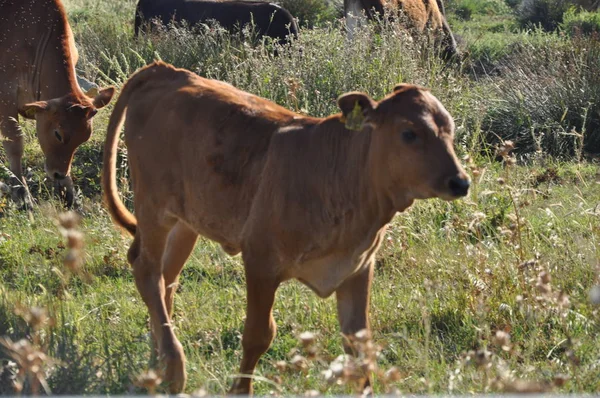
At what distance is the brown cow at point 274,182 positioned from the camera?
15.2 feet

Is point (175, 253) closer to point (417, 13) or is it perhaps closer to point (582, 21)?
point (417, 13)

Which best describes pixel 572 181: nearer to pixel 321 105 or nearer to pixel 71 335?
pixel 321 105

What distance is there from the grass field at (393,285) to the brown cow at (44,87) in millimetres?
438

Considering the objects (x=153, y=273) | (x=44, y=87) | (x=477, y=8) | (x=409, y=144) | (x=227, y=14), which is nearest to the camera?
(x=409, y=144)

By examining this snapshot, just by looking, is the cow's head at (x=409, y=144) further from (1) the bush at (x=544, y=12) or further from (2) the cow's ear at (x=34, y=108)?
(1) the bush at (x=544, y=12)

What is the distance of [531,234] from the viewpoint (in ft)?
23.3

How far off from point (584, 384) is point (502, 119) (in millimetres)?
6349

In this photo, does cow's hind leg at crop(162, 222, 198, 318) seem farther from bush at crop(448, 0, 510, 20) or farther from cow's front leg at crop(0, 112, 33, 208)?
bush at crop(448, 0, 510, 20)

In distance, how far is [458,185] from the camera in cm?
437

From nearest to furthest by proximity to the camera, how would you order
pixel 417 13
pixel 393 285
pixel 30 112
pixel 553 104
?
pixel 393 285 → pixel 30 112 → pixel 553 104 → pixel 417 13

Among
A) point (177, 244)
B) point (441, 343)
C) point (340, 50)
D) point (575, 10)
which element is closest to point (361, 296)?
point (441, 343)

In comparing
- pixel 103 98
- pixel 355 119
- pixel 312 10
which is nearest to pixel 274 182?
pixel 355 119

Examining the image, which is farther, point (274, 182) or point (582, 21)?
point (582, 21)

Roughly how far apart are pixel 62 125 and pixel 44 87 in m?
1.00
